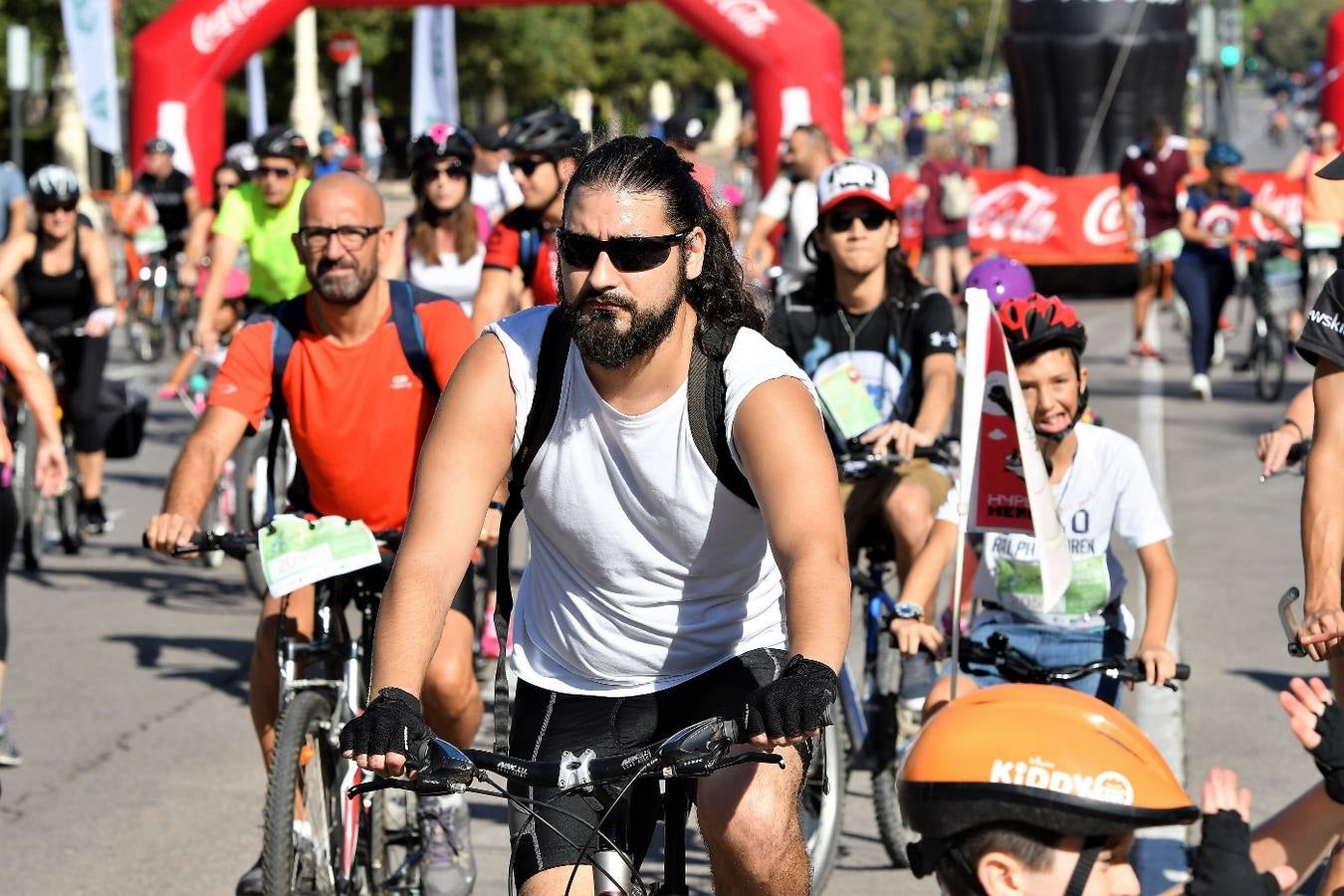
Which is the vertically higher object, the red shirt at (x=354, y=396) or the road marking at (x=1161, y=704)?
the red shirt at (x=354, y=396)

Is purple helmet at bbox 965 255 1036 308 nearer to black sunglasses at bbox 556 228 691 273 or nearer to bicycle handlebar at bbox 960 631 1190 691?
bicycle handlebar at bbox 960 631 1190 691

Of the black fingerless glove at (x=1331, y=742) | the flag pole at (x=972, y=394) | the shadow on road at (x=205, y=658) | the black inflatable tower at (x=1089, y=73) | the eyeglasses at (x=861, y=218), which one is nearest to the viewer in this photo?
the black fingerless glove at (x=1331, y=742)

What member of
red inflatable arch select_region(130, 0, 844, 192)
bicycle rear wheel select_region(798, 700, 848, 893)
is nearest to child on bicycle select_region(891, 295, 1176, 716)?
bicycle rear wheel select_region(798, 700, 848, 893)

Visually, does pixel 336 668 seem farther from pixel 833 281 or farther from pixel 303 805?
pixel 833 281

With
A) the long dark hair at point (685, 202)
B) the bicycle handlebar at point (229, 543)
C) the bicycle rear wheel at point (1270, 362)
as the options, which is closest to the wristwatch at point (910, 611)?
the bicycle handlebar at point (229, 543)

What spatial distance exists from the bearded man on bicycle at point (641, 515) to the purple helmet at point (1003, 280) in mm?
2039

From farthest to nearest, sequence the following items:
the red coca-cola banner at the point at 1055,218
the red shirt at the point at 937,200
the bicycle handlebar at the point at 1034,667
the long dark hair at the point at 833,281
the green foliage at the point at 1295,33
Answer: the green foliage at the point at 1295,33 → the red coca-cola banner at the point at 1055,218 → the red shirt at the point at 937,200 → the long dark hair at the point at 833,281 → the bicycle handlebar at the point at 1034,667

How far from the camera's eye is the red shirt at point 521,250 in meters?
8.41

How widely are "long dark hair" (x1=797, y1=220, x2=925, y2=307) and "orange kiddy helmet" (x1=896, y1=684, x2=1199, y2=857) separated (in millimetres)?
3865

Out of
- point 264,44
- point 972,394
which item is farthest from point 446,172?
point 264,44

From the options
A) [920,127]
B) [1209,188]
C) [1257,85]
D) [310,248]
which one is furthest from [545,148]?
[1257,85]

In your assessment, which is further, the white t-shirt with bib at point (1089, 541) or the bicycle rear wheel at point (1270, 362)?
the bicycle rear wheel at point (1270, 362)

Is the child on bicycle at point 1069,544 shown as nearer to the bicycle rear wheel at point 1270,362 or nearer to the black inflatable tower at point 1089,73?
the bicycle rear wheel at point 1270,362

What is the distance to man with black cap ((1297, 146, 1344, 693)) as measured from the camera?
468 cm
